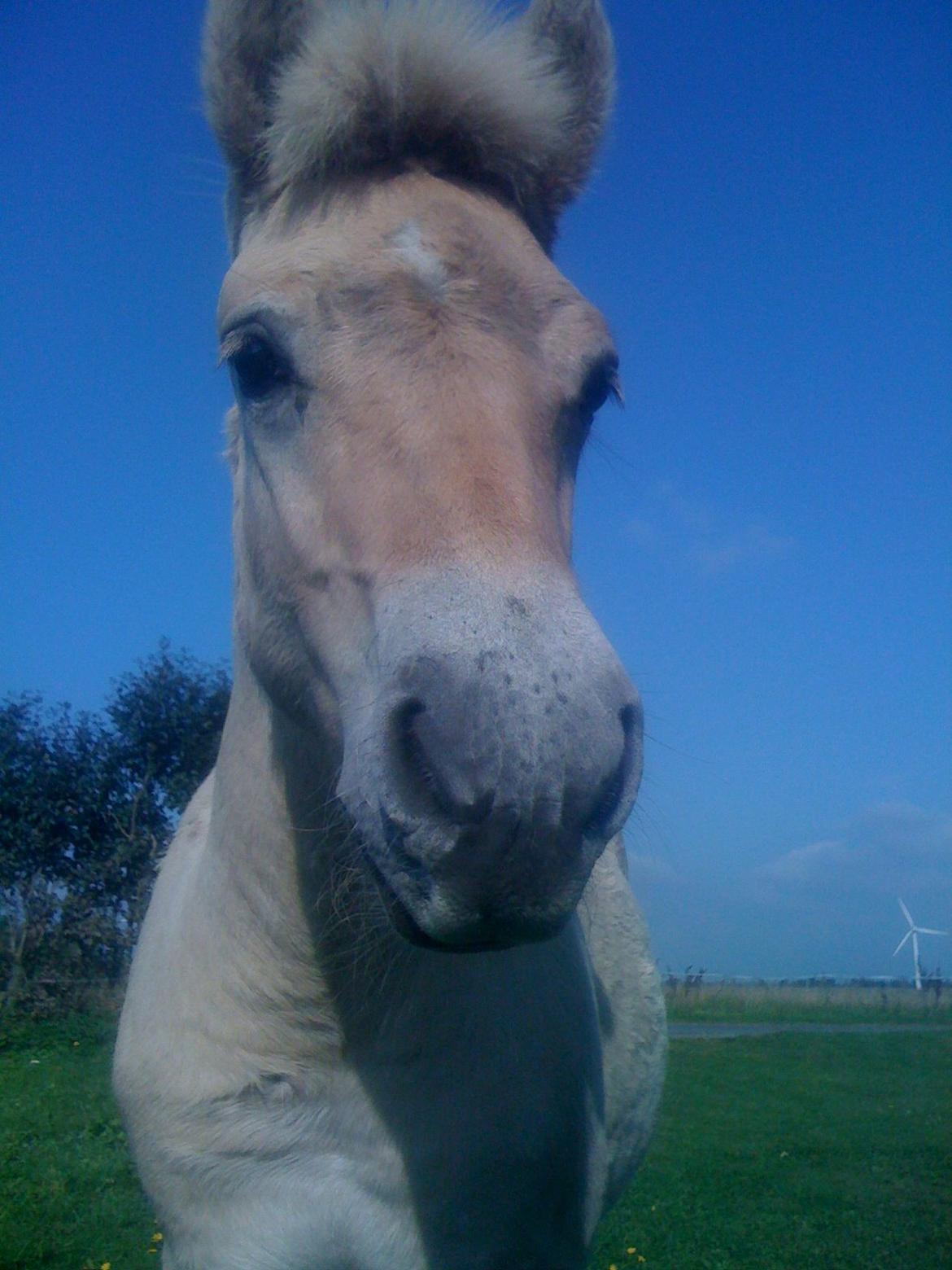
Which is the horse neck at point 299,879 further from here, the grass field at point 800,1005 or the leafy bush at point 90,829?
the grass field at point 800,1005

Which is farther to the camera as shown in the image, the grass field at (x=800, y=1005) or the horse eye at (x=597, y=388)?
the grass field at (x=800, y=1005)

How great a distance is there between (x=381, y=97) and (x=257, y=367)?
0.74 meters

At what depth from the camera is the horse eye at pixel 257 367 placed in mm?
2188

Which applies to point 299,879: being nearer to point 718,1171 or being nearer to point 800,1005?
point 718,1171

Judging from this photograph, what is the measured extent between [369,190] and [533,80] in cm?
55

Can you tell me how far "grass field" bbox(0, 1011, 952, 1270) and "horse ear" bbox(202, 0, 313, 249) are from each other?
576 centimetres

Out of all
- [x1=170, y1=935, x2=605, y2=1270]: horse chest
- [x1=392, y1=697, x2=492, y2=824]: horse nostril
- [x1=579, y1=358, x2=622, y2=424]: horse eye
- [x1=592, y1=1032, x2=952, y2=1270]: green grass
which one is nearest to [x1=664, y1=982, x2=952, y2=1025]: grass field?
[x1=592, y1=1032, x2=952, y2=1270]: green grass

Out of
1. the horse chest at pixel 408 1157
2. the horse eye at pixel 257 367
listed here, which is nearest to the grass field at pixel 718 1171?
the horse chest at pixel 408 1157

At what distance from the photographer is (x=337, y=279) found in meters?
2.08

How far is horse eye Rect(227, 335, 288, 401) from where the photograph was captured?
219 centimetres

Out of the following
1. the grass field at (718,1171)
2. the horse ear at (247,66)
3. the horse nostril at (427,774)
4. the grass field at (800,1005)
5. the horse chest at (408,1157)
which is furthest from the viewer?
the grass field at (800,1005)

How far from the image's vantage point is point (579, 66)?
112 inches

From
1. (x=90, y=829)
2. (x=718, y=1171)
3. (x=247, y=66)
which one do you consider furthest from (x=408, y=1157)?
(x=90, y=829)

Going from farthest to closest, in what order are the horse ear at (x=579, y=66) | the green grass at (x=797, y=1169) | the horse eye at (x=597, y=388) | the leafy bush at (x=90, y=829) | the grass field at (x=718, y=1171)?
1. the leafy bush at (x=90, y=829)
2. the green grass at (x=797, y=1169)
3. the grass field at (x=718, y=1171)
4. the horse ear at (x=579, y=66)
5. the horse eye at (x=597, y=388)
